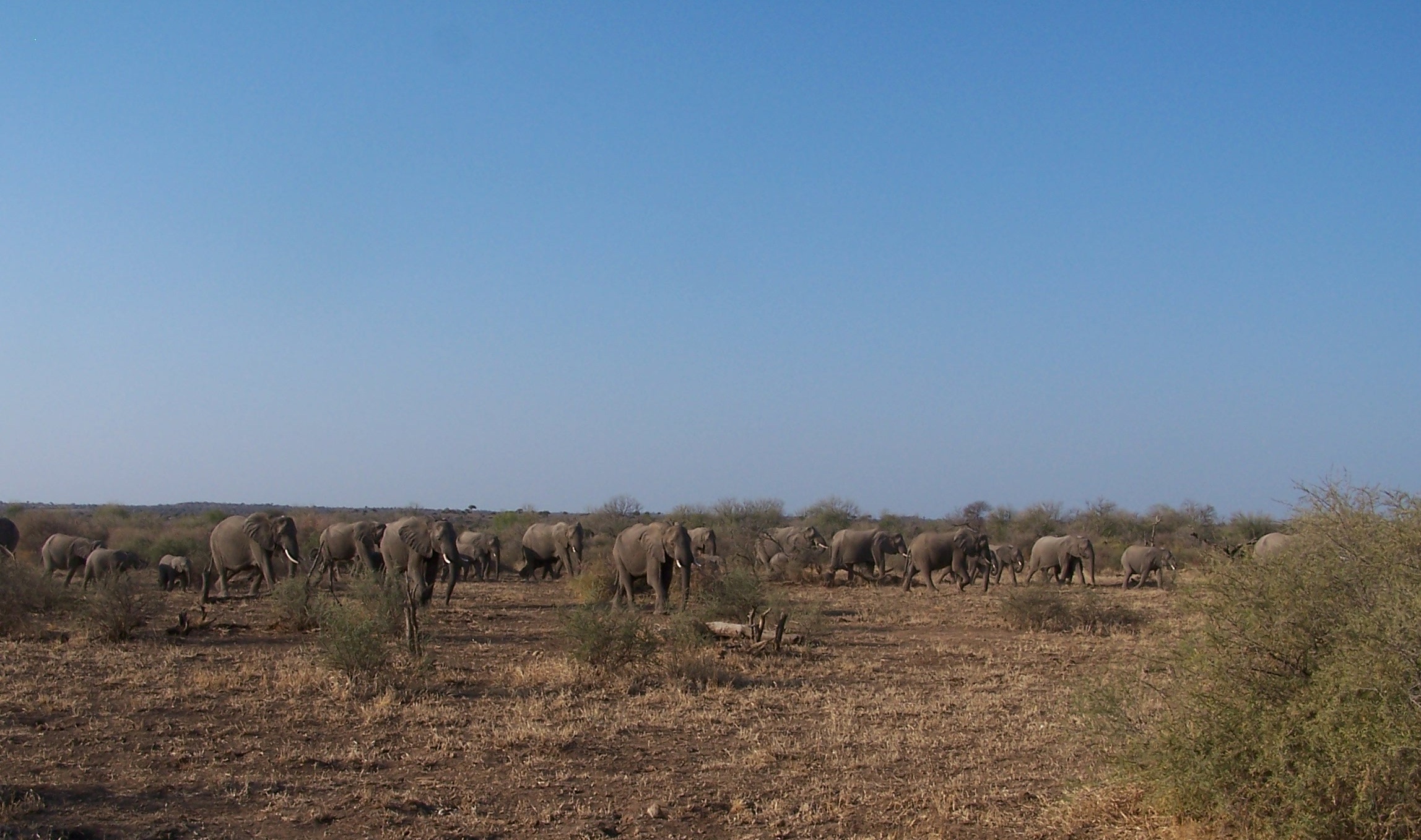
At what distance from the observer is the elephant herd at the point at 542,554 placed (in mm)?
19734

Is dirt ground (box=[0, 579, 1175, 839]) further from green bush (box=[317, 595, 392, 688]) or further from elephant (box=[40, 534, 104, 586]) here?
elephant (box=[40, 534, 104, 586])

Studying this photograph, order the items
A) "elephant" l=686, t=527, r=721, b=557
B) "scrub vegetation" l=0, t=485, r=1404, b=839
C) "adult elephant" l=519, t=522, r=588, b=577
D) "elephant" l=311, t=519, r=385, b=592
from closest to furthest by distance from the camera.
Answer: "scrub vegetation" l=0, t=485, r=1404, b=839 → "elephant" l=311, t=519, r=385, b=592 → "elephant" l=686, t=527, r=721, b=557 → "adult elephant" l=519, t=522, r=588, b=577

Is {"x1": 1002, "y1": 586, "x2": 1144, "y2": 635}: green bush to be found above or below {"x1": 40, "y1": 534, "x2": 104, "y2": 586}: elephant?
below

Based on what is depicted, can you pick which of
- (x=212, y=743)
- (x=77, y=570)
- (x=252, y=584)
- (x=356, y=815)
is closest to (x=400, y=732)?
(x=212, y=743)

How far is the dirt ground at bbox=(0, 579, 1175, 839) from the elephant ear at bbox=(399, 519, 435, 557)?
18.2 ft

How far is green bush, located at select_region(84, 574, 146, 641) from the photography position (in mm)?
13789

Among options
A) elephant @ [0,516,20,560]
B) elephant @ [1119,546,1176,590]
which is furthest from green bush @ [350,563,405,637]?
elephant @ [1119,546,1176,590]

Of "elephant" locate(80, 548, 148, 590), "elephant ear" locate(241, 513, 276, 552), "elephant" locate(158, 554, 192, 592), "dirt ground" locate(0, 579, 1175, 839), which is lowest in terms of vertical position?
"dirt ground" locate(0, 579, 1175, 839)

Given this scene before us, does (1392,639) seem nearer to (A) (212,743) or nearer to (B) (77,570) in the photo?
(A) (212,743)

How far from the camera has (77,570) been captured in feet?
84.1

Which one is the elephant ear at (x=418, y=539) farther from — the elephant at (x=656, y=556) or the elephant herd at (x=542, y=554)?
the elephant at (x=656, y=556)

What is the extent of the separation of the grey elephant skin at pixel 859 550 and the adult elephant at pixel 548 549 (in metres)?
6.76

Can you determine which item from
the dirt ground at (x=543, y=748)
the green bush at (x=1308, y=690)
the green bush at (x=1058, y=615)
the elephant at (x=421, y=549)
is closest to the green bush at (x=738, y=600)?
the dirt ground at (x=543, y=748)

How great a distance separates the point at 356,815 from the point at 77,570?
22600mm
